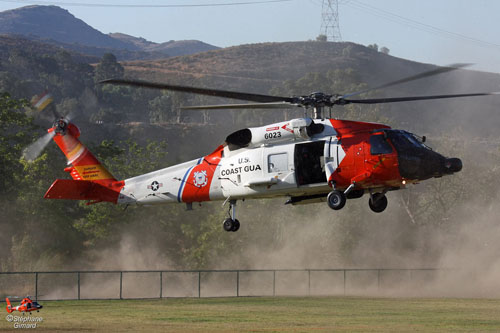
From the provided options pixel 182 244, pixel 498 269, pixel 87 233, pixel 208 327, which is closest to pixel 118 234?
pixel 87 233

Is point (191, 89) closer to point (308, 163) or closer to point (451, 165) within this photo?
point (308, 163)

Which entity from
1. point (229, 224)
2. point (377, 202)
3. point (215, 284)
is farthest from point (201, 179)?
point (215, 284)

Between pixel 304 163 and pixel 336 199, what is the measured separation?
2.06m

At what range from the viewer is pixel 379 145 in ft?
95.8

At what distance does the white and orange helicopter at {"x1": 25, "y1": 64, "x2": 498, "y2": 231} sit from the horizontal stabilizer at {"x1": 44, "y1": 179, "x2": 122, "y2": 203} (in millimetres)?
70

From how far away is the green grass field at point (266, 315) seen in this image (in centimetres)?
3130

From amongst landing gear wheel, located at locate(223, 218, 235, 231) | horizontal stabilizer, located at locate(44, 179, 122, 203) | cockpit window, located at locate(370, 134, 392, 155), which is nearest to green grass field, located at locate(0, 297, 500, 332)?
landing gear wheel, located at locate(223, 218, 235, 231)

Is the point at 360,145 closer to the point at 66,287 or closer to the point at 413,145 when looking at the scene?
the point at 413,145

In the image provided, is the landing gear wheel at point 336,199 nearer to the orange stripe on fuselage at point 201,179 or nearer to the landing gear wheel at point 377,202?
the landing gear wheel at point 377,202

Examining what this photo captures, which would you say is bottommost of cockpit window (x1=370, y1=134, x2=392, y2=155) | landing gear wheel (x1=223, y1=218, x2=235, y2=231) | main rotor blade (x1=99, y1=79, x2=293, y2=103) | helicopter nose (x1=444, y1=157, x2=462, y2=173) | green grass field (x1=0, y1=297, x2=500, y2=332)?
green grass field (x1=0, y1=297, x2=500, y2=332)

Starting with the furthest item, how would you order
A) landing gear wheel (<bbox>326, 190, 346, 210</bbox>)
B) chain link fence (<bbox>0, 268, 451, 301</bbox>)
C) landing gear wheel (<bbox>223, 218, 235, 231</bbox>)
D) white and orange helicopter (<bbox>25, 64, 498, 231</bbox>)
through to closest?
chain link fence (<bbox>0, 268, 451, 301</bbox>), landing gear wheel (<bbox>223, 218, 235, 231</bbox>), landing gear wheel (<bbox>326, 190, 346, 210</bbox>), white and orange helicopter (<bbox>25, 64, 498, 231</bbox>)

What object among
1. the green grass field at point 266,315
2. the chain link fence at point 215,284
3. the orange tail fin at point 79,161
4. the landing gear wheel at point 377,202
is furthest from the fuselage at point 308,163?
the chain link fence at point 215,284

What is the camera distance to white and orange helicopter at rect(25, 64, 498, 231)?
94.5ft

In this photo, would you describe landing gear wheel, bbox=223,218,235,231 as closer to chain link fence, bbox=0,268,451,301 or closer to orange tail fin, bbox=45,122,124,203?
orange tail fin, bbox=45,122,124,203
